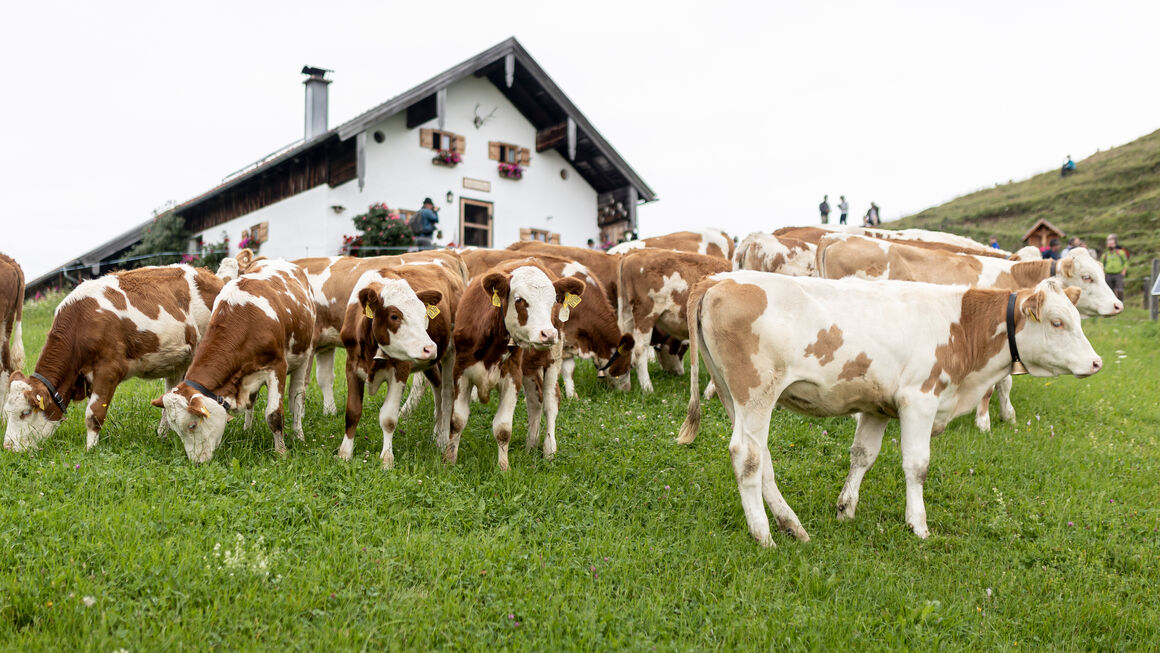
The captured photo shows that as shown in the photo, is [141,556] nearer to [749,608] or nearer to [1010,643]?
[749,608]

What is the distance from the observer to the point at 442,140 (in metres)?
24.5

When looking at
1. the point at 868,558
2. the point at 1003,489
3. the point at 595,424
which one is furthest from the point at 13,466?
the point at 1003,489

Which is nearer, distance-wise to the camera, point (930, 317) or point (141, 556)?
point (141, 556)

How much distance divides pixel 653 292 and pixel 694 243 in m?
3.59

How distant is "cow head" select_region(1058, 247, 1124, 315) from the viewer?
9.86 metres

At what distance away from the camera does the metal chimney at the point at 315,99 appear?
2861 centimetres

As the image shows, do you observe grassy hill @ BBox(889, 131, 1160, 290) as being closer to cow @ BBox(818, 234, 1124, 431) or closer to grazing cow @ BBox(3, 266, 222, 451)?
cow @ BBox(818, 234, 1124, 431)

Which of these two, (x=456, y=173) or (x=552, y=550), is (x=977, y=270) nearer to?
(x=552, y=550)

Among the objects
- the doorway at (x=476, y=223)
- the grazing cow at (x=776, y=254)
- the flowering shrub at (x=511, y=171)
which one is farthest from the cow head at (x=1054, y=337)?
the flowering shrub at (x=511, y=171)

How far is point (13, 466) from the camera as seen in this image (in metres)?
6.21

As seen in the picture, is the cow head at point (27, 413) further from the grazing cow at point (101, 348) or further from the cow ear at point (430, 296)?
the cow ear at point (430, 296)

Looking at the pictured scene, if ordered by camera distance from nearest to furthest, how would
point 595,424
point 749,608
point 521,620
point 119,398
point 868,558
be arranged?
point 521,620
point 749,608
point 868,558
point 595,424
point 119,398

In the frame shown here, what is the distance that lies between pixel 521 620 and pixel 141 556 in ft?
7.45

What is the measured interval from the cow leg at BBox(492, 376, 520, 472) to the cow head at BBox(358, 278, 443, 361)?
0.80 meters
